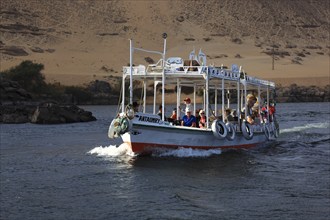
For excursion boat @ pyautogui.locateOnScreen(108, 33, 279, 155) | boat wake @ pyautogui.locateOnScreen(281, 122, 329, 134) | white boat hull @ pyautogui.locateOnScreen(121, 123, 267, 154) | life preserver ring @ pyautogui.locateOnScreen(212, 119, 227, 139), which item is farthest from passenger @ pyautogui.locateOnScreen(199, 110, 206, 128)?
boat wake @ pyautogui.locateOnScreen(281, 122, 329, 134)

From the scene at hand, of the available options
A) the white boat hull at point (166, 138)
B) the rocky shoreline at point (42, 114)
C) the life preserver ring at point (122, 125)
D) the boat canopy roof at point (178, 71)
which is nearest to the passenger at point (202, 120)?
the white boat hull at point (166, 138)

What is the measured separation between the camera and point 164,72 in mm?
23953

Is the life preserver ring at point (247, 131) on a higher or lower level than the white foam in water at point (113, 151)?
higher

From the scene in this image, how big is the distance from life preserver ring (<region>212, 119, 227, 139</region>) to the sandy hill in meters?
64.5

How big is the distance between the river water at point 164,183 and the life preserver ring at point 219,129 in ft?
2.71

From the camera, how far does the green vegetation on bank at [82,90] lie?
72938 mm

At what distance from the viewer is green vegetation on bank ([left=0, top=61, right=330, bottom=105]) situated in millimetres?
72938

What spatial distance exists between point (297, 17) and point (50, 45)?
184ft

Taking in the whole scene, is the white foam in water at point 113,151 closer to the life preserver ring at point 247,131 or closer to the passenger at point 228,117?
the passenger at point 228,117

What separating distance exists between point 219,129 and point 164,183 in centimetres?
616

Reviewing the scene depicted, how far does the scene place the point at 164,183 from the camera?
19062 mm

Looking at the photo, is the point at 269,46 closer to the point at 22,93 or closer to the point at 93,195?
the point at 22,93

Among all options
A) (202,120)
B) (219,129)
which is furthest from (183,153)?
(202,120)

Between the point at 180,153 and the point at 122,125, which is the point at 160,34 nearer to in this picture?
the point at 180,153
